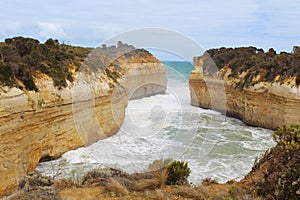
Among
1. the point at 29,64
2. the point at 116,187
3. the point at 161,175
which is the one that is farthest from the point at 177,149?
the point at 116,187

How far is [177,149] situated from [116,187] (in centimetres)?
827

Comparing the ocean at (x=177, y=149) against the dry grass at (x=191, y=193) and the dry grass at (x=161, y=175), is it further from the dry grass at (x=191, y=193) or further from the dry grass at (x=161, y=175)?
the dry grass at (x=191, y=193)

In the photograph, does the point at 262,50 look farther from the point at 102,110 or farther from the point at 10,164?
the point at 10,164

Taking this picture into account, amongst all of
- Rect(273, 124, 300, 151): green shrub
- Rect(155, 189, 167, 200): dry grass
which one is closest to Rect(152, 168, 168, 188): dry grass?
Rect(155, 189, 167, 200): dry grass

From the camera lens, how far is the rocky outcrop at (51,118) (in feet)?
29.5

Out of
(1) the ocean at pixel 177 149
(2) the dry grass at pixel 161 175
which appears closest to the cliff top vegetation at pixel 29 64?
(1) the ocean at pixel 177 149

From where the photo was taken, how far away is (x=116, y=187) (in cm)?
554

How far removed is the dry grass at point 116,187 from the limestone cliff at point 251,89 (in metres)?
13.0

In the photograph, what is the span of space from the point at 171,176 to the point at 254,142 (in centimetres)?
1017

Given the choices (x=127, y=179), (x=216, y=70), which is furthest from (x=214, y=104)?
(x=127, y=179)

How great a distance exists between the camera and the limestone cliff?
1642 centimetres

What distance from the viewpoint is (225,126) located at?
763 inches

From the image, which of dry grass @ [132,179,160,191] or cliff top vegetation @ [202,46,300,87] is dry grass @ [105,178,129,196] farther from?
cliff top vegetation @ [202,46,300,87]

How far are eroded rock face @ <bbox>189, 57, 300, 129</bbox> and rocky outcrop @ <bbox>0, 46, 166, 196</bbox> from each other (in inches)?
327
